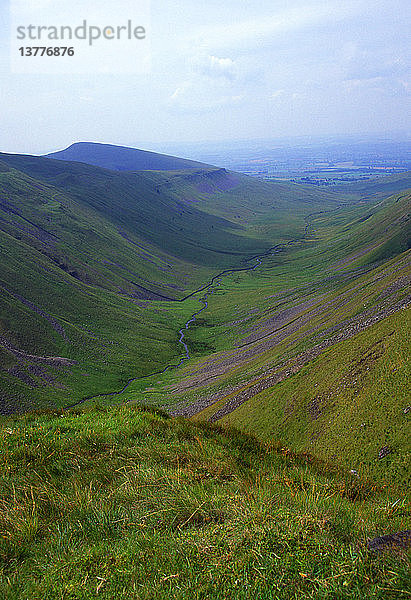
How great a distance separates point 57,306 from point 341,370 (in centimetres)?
15531

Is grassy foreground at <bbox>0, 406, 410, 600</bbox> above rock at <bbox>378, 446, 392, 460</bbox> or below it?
above

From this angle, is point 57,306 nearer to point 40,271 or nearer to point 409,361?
point 40,271

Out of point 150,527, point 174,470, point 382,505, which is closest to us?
point 150,527

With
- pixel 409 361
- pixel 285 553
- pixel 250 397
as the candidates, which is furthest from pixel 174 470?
pixel 250 397

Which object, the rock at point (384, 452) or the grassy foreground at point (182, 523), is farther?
the rock at point (384, 452)

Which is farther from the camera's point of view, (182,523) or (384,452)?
(384,452)

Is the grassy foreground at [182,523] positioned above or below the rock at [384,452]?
above

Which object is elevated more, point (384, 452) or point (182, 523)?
point (182, 523)

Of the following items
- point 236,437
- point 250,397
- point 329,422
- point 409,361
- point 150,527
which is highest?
point 150,527

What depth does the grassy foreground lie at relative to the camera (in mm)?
6852

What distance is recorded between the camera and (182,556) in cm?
762

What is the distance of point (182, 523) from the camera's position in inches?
342

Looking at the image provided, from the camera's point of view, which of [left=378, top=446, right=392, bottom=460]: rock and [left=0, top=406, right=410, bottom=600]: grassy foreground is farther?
[left=378, top=446, right=392, bottom=460]: rock

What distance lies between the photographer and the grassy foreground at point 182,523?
6.85 metres
